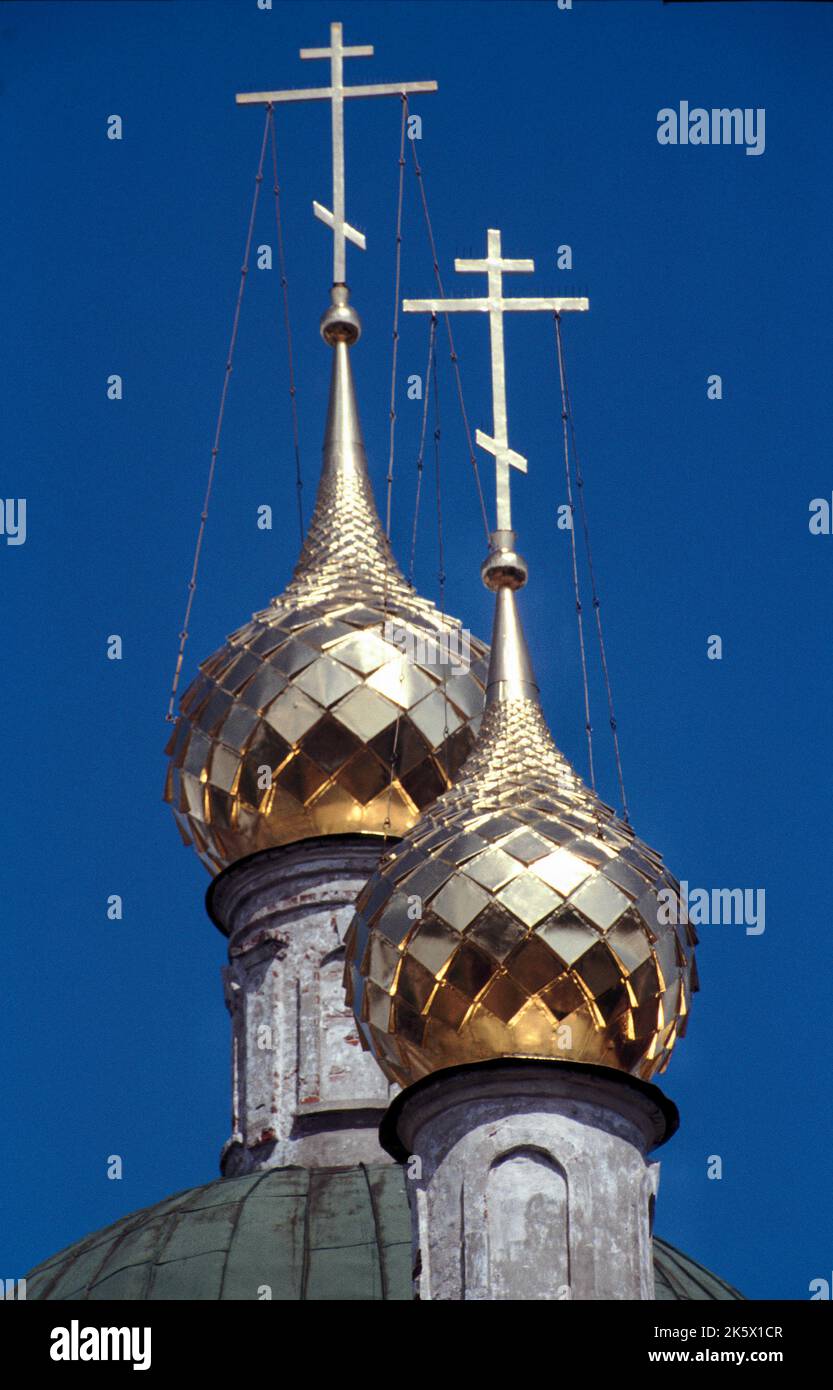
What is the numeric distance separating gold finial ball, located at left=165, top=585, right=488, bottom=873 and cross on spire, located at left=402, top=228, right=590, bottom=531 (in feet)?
7.67

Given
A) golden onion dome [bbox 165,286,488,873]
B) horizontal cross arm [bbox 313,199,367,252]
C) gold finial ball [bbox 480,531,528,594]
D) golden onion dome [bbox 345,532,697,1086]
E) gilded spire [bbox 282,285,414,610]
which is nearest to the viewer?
golden onion dome [bbox 345,532,697,1086]

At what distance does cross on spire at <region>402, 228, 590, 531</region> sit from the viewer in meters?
22.9

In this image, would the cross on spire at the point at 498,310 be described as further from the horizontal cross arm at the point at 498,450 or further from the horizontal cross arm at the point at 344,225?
the horizontal cross arm at the point at 344,225

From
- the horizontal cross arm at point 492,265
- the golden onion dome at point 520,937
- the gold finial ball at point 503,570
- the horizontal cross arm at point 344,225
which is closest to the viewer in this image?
the golden onion dome at point 520,937

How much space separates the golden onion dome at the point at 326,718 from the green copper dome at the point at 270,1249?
2197mm

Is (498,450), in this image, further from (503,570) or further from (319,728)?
(319,728)

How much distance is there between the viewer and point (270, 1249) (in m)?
23.0

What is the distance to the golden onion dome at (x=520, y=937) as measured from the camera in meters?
20.4

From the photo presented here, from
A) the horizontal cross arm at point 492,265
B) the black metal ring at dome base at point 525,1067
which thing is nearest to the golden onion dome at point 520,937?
the black metal ring at dome base at point 525,1067

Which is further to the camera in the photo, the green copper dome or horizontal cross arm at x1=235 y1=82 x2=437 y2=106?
horizontal cross arm at x1=235 y1=82 x2=437 y2=106

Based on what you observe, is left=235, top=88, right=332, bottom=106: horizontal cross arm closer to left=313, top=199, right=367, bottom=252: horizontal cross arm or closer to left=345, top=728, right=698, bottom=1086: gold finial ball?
left=313, top=199, right=367, bottom=252: horizontal cross arm

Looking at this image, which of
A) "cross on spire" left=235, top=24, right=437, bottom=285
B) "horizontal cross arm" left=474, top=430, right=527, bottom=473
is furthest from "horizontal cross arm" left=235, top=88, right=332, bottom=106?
"horizontal cross arm" left=474, top=430, right=527, bottom=473

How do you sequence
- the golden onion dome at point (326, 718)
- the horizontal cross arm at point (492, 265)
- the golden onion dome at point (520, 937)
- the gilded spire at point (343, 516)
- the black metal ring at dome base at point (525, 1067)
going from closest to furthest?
1. the black metal ring at dome base at point (525, 1067)
2. the golden onion dome at point (520, 937)
3. the horizontal cross arm at point (492, 265)
4. the golden onion dome at point (326, 718)
5. the gilded spire at point (343, 516)
